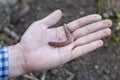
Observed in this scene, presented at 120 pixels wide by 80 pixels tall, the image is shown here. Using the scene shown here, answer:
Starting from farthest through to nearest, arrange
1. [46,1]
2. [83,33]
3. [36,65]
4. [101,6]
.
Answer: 1. [46,1]
2. [101,6]
3. [83,33]
4. [36,65]

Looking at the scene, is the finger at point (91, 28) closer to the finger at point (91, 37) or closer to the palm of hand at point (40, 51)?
the finger at point (91, 37)

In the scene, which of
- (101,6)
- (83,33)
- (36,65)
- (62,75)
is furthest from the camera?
(101,6)

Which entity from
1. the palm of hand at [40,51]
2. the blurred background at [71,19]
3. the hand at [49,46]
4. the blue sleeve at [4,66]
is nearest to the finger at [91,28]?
the hand at [49,46]

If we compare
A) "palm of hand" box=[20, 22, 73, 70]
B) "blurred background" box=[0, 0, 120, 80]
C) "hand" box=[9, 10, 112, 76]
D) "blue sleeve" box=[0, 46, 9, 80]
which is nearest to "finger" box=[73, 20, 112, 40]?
"hand" box=[9, 10, 112, 76]

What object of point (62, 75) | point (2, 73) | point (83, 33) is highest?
point (83, 33)

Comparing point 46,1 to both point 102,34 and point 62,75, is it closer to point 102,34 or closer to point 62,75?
point 62,75

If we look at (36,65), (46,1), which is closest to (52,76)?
(36,65)

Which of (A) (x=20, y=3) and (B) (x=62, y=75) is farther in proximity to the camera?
(A) (x=20, y=3)

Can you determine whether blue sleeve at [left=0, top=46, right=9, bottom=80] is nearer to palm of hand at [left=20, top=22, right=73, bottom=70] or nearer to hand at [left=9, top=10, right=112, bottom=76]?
hand at [left=9, top=10, right=112, bottom=76]

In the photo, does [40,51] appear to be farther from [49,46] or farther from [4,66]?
[4,66]
